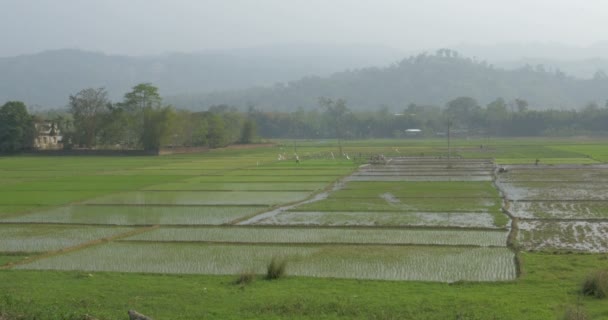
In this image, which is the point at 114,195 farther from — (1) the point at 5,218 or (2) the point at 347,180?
(2) the point at 347,180

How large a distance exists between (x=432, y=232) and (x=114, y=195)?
51.1 feet

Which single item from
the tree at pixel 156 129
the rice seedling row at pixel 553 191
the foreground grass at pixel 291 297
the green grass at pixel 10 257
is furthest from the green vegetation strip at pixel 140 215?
the tree at pixel 156 129

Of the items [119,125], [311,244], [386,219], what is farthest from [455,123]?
[311,244]

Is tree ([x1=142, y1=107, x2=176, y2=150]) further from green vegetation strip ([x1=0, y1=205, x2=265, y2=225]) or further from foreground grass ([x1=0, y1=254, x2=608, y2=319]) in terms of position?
foreground grass ([x1=0, y1=254, x2=608, y2=319])

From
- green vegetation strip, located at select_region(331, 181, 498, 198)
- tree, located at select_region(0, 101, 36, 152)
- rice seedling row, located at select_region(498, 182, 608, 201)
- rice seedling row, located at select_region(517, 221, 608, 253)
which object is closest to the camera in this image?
rice seedling row, located at select_region(517, 221, 608, 253)

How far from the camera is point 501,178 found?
34750 millimetres

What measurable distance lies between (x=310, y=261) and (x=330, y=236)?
340 cm

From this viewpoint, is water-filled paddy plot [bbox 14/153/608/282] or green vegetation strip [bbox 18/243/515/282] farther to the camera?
water-filled paddy plot [bbox 14/153/608/282]

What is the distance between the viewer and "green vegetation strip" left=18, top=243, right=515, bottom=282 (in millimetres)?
13484

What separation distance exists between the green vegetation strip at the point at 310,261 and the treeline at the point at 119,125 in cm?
4968

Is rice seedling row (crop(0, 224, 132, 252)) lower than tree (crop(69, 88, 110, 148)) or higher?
lower

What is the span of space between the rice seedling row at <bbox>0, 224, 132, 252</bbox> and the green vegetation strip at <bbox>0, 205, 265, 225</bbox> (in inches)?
45.7

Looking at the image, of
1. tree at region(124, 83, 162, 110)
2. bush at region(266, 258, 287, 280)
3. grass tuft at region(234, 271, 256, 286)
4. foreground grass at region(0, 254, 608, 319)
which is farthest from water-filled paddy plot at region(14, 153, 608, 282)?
tree at region(124, 83, 162, 110)

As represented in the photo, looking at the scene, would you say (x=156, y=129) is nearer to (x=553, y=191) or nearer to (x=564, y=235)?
(x=553, y=191)
